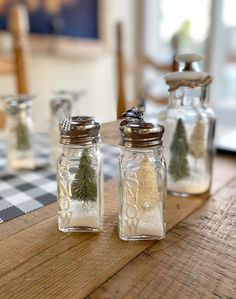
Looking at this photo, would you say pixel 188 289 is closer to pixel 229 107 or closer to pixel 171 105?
pixel 171 105

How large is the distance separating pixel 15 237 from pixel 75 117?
0.66 feet

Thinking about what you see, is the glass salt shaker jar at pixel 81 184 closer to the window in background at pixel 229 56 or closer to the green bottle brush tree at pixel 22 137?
the green bottle brush tree at pixel 22 137

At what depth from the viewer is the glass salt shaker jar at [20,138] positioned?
2.43 ft

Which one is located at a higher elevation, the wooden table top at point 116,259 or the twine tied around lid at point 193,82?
the twine tied around lid at point 193,82

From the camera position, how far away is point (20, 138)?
29.5 inches

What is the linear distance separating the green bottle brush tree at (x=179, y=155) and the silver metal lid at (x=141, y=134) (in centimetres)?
18

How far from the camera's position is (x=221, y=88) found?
2.02m

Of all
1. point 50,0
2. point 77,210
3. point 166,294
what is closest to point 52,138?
point 77,210

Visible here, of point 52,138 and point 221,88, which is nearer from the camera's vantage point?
point 52,138

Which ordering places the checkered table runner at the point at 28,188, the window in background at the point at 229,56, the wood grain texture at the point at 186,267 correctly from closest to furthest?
the wood grain texture at the point at 186,267 < the checkered table runner at the point at 28,188 < the window in background at the point at 229,56

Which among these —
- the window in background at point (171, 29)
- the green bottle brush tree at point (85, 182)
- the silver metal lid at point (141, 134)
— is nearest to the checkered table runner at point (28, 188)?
the green bottle brush tree at point (85, 182)

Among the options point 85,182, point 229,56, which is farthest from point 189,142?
point 229,56

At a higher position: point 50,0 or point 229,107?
point 50,0

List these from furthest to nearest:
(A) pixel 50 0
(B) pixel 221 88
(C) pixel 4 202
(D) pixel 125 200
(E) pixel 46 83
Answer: (B) pixel 221 88
(E) pixel 46 83
(A) pixel 50 0
(C) pixel 4 202
(D) pixel 125 200
